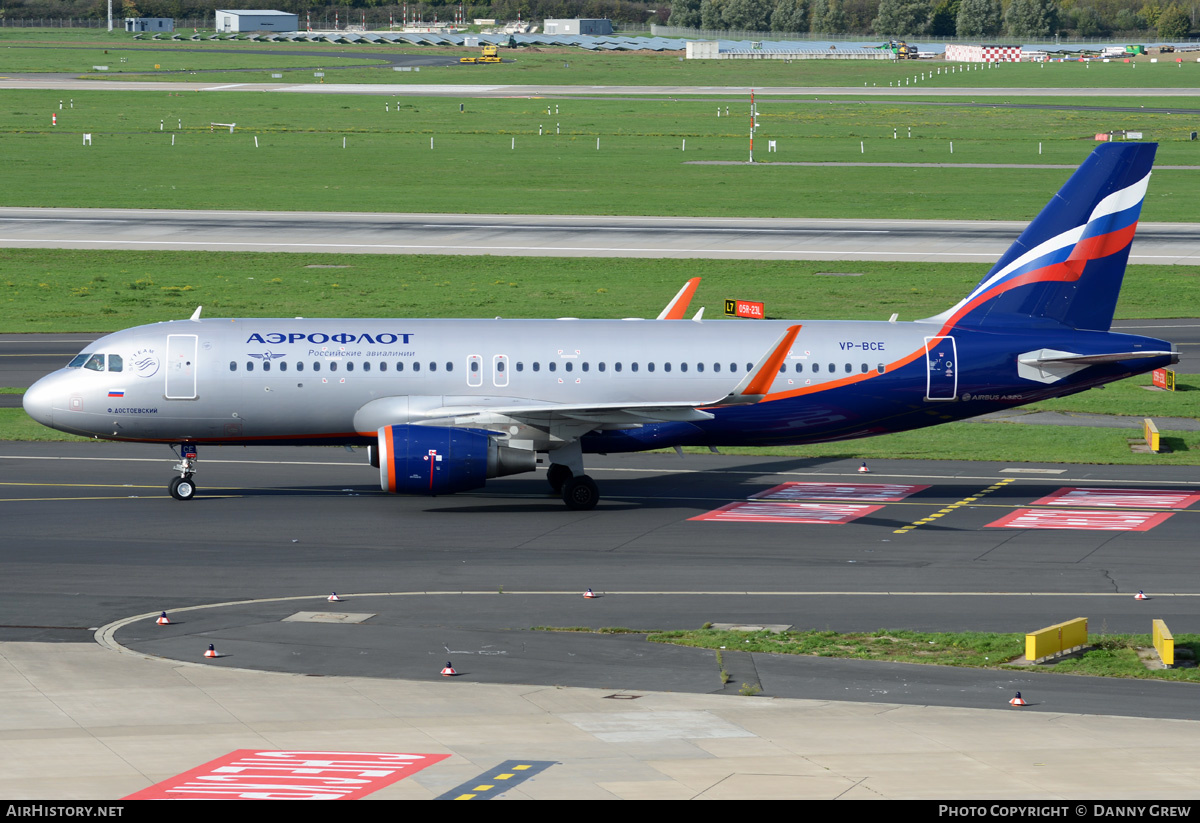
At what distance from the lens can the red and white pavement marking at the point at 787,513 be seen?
39.1 m

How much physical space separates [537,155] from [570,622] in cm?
11216

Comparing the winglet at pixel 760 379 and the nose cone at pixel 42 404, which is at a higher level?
the winglet at pixel 760 379

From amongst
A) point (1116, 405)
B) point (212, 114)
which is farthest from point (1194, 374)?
point (212, 114)

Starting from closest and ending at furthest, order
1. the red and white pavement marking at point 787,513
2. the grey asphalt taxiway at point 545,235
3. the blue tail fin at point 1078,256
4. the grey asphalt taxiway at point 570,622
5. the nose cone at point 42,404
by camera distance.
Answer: the grey asphalt taxiway at point 570,622 → the red and white pavement marking at point 787,513 → the nose cone at point 42,404 → the blue tail fin at point 1078,256 → the grey asphalt taxiway at point 545,235

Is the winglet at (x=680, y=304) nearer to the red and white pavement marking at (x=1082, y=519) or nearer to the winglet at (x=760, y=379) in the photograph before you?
the winglet at (x=760, y=379)

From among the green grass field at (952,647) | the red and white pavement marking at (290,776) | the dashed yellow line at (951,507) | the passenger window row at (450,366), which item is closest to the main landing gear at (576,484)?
the passenger window row at (450,366)

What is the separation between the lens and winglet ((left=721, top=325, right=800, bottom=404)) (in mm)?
37906

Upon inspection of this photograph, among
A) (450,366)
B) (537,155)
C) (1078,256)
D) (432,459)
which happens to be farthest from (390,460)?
(537,155)

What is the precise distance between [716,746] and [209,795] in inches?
288

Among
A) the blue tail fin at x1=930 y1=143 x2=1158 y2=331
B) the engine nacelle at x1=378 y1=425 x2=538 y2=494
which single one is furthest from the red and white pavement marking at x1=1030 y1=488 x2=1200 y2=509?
the engine nacelle at x1=378 y1=425 x2=538 y2=494

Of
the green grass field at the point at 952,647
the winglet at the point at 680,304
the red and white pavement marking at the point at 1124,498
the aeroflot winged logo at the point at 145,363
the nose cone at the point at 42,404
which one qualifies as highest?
the winglet at the point at 680,304

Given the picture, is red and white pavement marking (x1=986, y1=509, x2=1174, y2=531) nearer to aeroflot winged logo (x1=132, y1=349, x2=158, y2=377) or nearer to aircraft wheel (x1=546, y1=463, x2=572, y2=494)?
aircraft wheel (x1=546, y1=463, x2=572, y2=494)

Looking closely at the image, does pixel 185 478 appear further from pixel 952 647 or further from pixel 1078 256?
pixel 1078 256

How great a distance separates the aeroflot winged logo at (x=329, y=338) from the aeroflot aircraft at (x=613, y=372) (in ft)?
0.17
